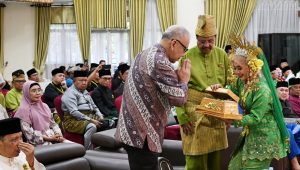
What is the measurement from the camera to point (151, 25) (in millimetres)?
12562

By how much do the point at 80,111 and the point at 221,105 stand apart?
3.63 metres

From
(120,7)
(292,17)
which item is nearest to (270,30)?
(292,17)

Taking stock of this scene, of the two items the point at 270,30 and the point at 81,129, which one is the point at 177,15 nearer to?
the point at 270,30

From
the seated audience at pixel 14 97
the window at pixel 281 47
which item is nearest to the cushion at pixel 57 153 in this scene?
the seated audience at pixel 14 97

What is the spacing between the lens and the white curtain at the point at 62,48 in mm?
12508

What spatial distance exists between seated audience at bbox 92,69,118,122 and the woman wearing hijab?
1749 millimetres

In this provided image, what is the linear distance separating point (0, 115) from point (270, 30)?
8.22m

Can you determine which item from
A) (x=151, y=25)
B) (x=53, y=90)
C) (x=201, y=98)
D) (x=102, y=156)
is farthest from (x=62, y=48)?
(x=201, y=98)

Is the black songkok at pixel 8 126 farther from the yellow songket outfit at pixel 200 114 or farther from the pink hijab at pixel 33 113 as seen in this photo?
the pink hijab at pixel 33 113

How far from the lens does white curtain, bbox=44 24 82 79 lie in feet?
41.0

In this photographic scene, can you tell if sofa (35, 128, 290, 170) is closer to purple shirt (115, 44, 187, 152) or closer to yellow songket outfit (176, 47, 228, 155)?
yellow songket outfit (176, 47, 228, 155)

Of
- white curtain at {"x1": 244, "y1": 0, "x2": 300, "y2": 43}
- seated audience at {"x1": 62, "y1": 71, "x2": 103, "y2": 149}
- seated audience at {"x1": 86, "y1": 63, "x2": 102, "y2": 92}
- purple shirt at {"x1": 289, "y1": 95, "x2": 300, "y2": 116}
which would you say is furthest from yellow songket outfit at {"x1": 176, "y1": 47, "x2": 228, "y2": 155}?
white curtain at {"x1": 244, "y1": 0, "x2": 300, "y2": 43}

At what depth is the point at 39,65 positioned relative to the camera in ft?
40.4

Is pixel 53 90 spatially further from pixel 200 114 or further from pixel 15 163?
pixel 15 163
